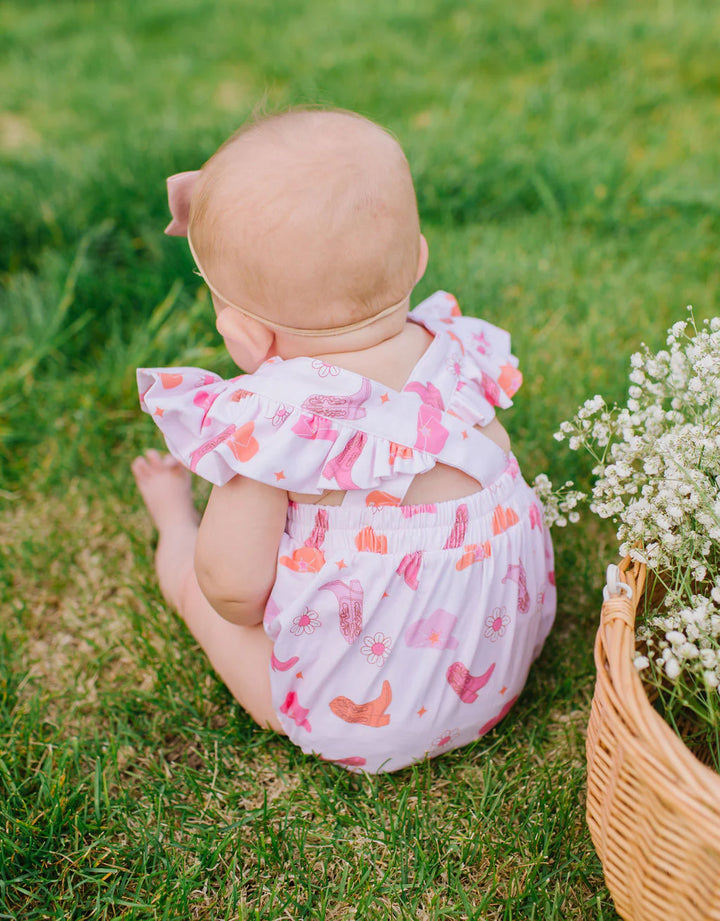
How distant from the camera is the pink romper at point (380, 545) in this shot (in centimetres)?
142

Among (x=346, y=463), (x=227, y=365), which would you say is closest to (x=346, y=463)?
(x=346, y=463)

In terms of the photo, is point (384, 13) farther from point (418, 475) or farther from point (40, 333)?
point (418, 475)

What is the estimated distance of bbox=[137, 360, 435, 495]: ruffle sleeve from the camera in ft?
4.58

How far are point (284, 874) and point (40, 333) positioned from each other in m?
1.77

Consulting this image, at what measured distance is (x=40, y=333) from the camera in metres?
2.69

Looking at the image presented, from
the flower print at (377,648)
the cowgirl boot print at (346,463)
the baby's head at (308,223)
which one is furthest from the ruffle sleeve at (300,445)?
the flower print at (377,648)

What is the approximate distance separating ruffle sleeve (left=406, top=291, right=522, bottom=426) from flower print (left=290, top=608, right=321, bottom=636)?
0.41 m

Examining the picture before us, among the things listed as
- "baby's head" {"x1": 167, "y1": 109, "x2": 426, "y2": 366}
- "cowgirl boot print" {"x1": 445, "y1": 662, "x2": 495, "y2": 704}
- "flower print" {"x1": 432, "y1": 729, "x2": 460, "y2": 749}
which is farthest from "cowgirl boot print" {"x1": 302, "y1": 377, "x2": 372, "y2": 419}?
"flower print" {"x1": 432, "y1": 729, "x2": 460, "y2": 749}

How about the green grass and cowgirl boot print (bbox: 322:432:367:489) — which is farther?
the green grass

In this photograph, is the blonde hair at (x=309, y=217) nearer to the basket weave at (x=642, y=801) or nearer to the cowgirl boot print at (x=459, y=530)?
the cowgirl boot print at (x=459, y=530)

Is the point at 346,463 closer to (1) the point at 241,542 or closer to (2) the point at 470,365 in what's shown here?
(1) the point at 241,542

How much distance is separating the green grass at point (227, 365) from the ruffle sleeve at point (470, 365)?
0.52 m

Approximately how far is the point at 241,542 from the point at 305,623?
0.17 meters

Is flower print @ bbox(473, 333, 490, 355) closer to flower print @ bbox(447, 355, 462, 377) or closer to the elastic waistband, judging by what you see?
flower print @ bbox(447, 355, 462, 377)
